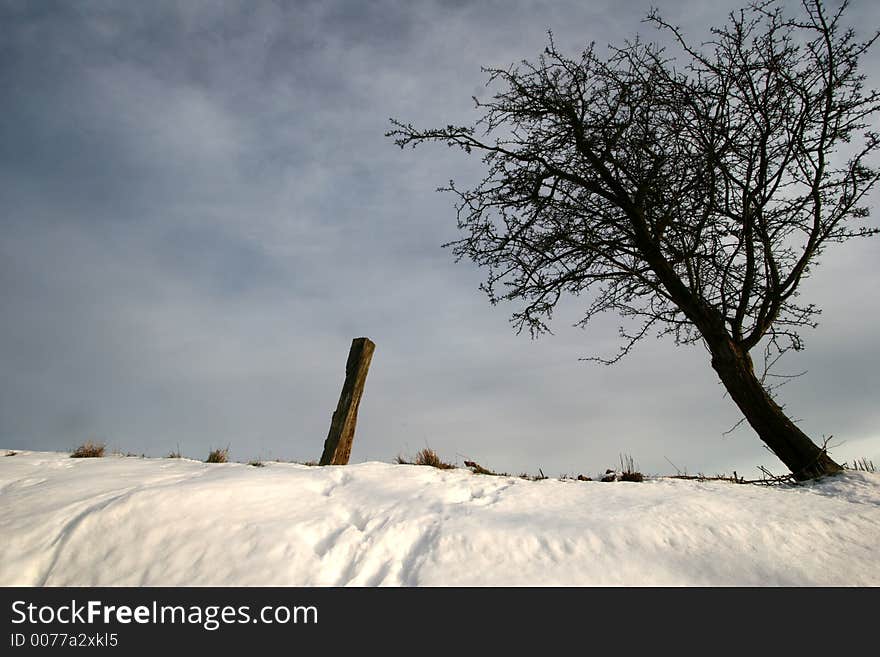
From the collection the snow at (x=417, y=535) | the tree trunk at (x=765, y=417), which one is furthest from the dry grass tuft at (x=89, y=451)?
the tree trunk at (x=765, y=417)

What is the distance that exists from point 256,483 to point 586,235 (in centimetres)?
501

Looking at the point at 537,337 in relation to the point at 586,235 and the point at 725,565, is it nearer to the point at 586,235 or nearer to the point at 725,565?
the point at 586,235

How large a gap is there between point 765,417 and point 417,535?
4.57 m

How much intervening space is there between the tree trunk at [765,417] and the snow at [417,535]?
1.29m

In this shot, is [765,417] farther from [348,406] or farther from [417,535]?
[348,406]

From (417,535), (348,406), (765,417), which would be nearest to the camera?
(417,535)

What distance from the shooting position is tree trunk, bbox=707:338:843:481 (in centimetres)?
501

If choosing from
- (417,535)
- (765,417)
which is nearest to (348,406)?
(417,535)

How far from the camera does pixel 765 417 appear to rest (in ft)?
17.9

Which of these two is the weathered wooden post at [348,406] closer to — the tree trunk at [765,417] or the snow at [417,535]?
the snow at [417,535]

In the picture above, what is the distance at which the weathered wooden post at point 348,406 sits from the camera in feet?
19.0

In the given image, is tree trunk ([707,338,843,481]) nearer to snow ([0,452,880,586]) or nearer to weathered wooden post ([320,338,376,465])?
snow ([0,452,880,586])

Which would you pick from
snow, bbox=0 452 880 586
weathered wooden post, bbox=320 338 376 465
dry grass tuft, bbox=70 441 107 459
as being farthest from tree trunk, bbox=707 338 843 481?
dry grass tuft, bbox=70 441 107 459
